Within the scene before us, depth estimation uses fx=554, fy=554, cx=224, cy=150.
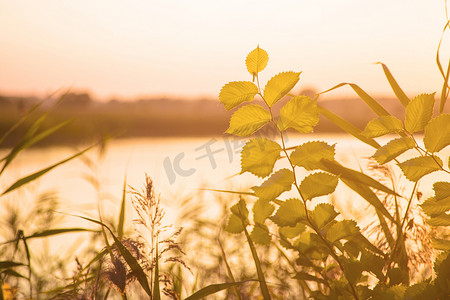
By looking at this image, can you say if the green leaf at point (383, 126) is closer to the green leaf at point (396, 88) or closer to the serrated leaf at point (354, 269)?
the serrated leaf at point (354, 269)

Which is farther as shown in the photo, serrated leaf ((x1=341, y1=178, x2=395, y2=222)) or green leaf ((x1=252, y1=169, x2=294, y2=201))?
serrated leaf ((x1=341, y1=178, x2=395, y2=222))

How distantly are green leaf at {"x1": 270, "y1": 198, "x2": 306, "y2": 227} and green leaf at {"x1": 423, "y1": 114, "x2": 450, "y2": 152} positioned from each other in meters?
0.23

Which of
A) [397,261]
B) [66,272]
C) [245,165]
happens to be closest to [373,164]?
[397,261]

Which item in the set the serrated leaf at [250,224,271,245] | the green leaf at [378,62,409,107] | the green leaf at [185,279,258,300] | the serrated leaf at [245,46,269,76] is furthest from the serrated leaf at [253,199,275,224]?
the green leaf at [378,62,409,107]

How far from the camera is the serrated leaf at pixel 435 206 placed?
0.91 meters

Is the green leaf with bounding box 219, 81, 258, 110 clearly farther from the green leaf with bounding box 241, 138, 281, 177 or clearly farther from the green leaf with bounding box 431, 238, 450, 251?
the green leaf with bounding box 431, 238, 450, 251

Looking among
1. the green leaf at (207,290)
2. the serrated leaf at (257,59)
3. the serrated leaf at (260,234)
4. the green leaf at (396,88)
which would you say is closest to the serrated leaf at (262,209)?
the serrated leaf at (260,234)

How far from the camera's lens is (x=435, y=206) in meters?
0.92

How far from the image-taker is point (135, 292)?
1.92 m

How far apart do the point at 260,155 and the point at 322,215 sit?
0.15 m

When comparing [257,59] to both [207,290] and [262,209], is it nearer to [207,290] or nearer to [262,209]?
[262,209]

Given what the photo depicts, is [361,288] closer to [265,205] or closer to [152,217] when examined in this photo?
[265,205]

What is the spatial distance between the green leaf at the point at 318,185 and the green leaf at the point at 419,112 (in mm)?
157

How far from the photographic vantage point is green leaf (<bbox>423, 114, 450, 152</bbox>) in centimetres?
86
